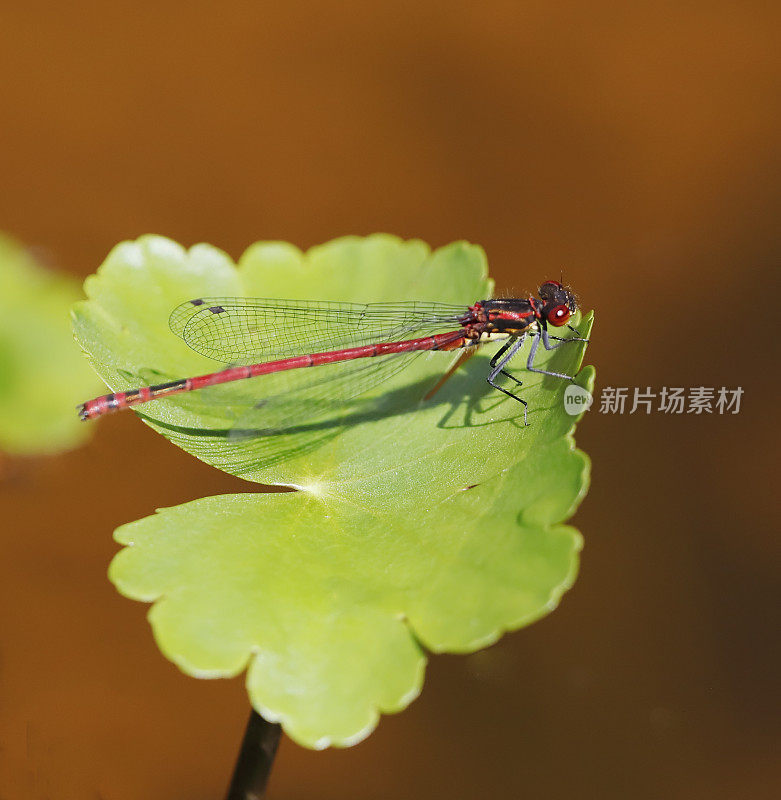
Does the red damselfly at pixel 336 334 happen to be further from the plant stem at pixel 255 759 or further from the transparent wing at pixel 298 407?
the plant stem at pixel 255 759

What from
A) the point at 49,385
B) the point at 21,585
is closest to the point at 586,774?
the point at 21,585

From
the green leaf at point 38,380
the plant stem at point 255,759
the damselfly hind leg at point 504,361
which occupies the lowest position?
the plant stem at point 255,759

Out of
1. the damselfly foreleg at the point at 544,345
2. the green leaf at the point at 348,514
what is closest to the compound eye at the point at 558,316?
the damselfly foreleg at the point at 544,345

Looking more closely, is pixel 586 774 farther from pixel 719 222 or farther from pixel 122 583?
pixel 719 222

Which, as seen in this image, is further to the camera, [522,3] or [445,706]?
[522,3]

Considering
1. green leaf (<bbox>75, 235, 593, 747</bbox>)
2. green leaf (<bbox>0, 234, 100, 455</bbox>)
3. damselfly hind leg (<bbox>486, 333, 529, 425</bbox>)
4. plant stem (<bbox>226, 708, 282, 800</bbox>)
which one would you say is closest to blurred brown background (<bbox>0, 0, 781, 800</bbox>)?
green leaf (<bbox>0, 234, 100, 455</bbox>)

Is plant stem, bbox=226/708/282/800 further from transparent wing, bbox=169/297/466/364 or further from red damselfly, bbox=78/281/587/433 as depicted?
transparent wing, bbox=169/297/466/364
